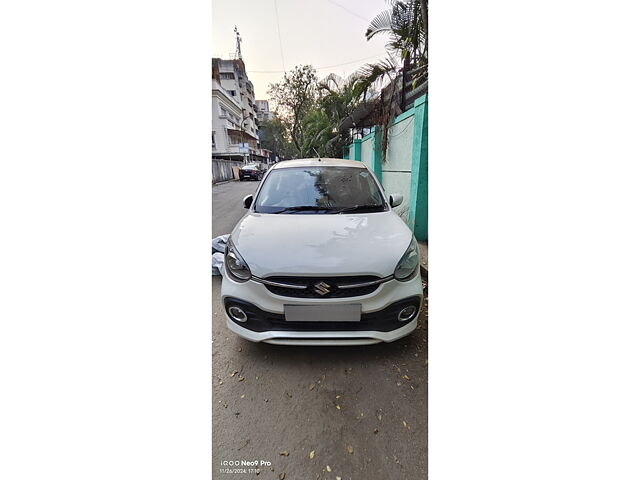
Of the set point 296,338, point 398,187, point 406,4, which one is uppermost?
point 406,4

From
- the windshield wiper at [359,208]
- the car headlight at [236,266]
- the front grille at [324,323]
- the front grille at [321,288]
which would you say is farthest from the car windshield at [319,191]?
the front grille at [324,323]

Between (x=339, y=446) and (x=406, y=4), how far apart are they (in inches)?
165

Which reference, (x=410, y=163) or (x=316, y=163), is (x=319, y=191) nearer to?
(x=316, y=163)

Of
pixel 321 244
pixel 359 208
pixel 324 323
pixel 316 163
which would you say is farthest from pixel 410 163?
pixel 324 323

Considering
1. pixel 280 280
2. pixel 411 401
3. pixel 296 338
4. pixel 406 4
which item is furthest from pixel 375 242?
pixel 406 4

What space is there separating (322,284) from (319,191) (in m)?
1.05

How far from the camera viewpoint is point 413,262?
170 centimetres

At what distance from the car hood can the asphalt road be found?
25.1 inches

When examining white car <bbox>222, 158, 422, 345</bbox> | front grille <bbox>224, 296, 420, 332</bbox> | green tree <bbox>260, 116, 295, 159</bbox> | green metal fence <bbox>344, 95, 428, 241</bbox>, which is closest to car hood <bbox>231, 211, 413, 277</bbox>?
white car <bbox>222, 158, 422, 345</bbox>

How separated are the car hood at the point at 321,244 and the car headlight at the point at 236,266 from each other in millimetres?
38

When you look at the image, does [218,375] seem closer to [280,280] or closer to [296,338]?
[296,338]

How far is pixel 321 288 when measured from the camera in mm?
1520

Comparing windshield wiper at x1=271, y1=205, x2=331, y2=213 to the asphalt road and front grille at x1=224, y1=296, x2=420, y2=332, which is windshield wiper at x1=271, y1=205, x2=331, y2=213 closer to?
front grille at x1=224, y1=296, x2=420, y2=332

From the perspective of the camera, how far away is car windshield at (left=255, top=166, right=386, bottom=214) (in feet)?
7.07
